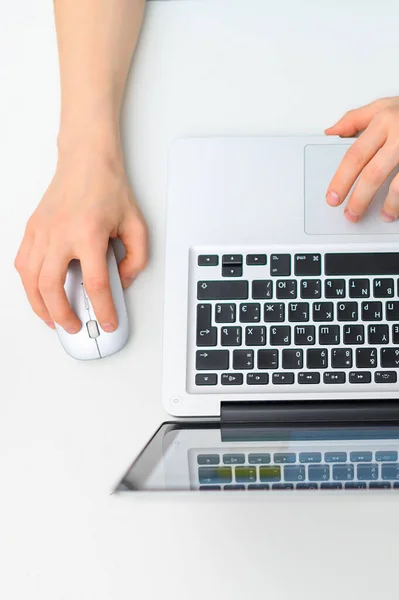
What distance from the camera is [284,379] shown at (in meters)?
0.53

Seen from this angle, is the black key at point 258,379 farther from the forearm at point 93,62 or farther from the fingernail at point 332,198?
the forearm at point 93,62

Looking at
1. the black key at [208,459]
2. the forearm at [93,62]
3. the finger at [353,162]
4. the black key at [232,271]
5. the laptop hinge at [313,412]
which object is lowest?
the black key at [208,459]

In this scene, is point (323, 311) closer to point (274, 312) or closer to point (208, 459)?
point (274, 312)

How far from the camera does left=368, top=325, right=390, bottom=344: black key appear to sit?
533mm

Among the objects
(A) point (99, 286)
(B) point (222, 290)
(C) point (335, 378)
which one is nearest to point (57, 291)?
(A) point (99, 286)

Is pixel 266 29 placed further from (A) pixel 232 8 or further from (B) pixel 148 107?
(B) pixel 148 107

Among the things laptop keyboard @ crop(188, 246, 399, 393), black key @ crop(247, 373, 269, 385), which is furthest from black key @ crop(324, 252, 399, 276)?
black key @ crop(247, 373, 269, 385)

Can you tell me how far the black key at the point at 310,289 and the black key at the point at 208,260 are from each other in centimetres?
8

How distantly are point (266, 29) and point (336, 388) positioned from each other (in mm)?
388

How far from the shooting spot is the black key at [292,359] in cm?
53

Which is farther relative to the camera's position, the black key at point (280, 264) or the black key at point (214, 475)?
the black key at point (280, 264)

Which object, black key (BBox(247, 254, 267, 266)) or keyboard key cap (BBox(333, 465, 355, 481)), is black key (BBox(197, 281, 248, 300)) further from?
keyboard key cap (BBox(333, 465, 355, 481))

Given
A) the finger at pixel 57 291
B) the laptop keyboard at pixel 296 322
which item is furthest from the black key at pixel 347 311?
the finger at pixel 57 291

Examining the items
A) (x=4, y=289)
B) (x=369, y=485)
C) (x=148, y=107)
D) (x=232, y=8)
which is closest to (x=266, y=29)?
(x=232, y=8)
